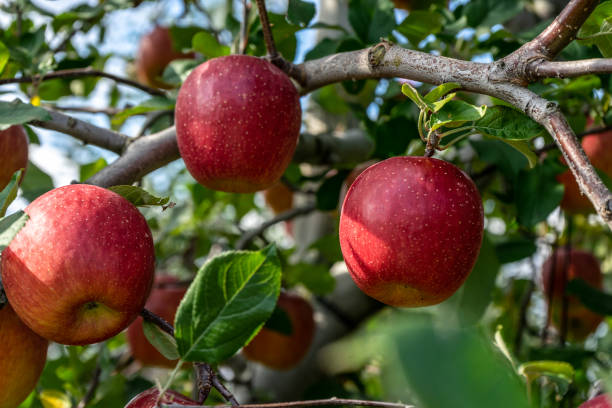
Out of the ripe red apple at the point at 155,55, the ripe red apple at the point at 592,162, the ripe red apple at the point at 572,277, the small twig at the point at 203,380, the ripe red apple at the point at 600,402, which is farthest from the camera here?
the ripe red apple at the point at 155,55

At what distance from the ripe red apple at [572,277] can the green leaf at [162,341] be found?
4.48ft

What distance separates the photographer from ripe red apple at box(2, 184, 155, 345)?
689 mm

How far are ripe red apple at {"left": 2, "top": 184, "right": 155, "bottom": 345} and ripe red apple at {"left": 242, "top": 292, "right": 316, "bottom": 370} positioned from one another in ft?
2.79

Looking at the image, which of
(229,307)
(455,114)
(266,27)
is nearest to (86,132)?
(266,27)

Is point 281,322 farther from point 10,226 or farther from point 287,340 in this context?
point 10,226

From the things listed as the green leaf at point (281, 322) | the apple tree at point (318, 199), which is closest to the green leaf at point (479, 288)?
the apple tree at point (318, 199)

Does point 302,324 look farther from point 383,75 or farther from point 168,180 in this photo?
point 168,180

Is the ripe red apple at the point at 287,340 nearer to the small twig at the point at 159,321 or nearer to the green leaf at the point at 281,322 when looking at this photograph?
the green leaf at the point at 281,322

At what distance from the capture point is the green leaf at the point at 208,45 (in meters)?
1.17

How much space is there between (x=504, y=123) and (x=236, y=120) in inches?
14.4

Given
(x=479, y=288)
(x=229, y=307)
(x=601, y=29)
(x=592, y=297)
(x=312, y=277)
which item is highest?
(x=601, y=29)

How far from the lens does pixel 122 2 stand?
1.45 m

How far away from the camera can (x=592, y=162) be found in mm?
1305

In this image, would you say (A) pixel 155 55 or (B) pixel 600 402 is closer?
(B) pixel 600 402
